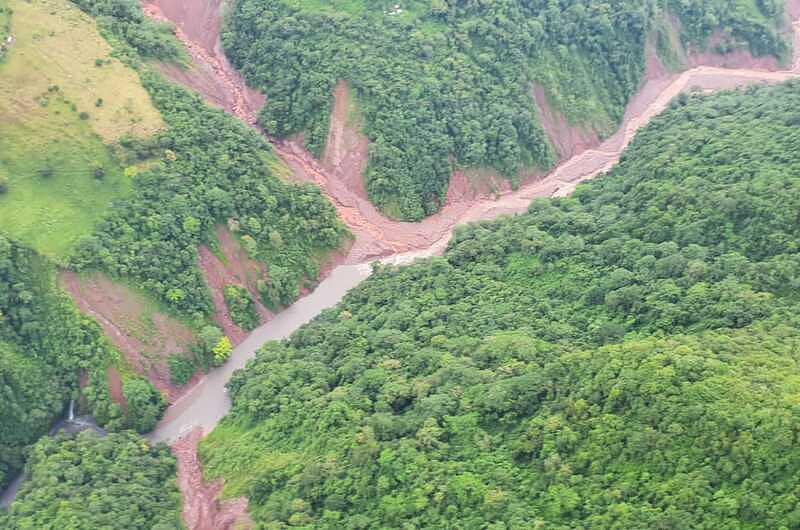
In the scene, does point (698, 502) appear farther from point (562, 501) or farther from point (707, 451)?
point (562, 501)

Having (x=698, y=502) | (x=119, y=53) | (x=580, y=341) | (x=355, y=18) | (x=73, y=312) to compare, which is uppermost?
(x=119, y=53)

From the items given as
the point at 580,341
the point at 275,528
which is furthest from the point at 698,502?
the point at 275,528

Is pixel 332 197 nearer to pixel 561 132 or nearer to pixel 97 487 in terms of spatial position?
pixel 561 132

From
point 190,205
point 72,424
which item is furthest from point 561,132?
point 72,424

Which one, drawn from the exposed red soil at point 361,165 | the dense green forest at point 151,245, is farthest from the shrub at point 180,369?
the exposed red soil at point 361,165

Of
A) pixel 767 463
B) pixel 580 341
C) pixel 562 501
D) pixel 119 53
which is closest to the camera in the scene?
pixel 767 463
